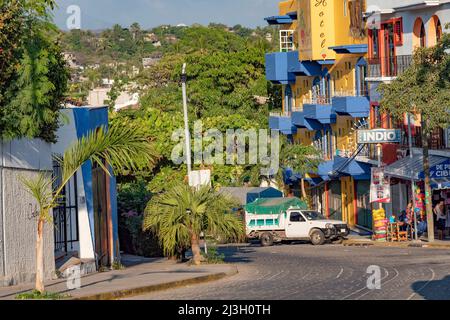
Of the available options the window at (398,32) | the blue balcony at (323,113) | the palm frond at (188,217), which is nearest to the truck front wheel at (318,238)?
the window at (398,32)

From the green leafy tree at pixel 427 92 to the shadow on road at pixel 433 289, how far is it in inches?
692

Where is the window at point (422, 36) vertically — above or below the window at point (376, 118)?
above

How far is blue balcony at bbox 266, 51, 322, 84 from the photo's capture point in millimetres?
72244

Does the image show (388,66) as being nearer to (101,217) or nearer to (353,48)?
(353,48)

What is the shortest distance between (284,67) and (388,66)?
22092mm

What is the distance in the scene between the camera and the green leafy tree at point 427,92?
4284cm

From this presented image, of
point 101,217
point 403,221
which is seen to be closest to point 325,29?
point 403,221

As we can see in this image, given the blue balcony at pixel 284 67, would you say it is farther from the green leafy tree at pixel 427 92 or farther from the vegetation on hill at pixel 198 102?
the green leafy tree at pixel 427 92

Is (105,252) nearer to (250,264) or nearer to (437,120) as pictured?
(250,264)

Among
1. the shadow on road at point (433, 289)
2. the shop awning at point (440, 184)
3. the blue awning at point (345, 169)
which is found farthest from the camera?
the blue awning at point (345, 169)

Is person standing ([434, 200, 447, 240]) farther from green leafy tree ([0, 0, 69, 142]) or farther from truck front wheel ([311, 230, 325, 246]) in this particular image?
green leafy tree ([0, 0, 69, 142])

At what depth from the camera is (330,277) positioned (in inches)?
1096

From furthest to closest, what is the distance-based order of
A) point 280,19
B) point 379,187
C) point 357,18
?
point 280,19 → point 357,18 → point 379,187
